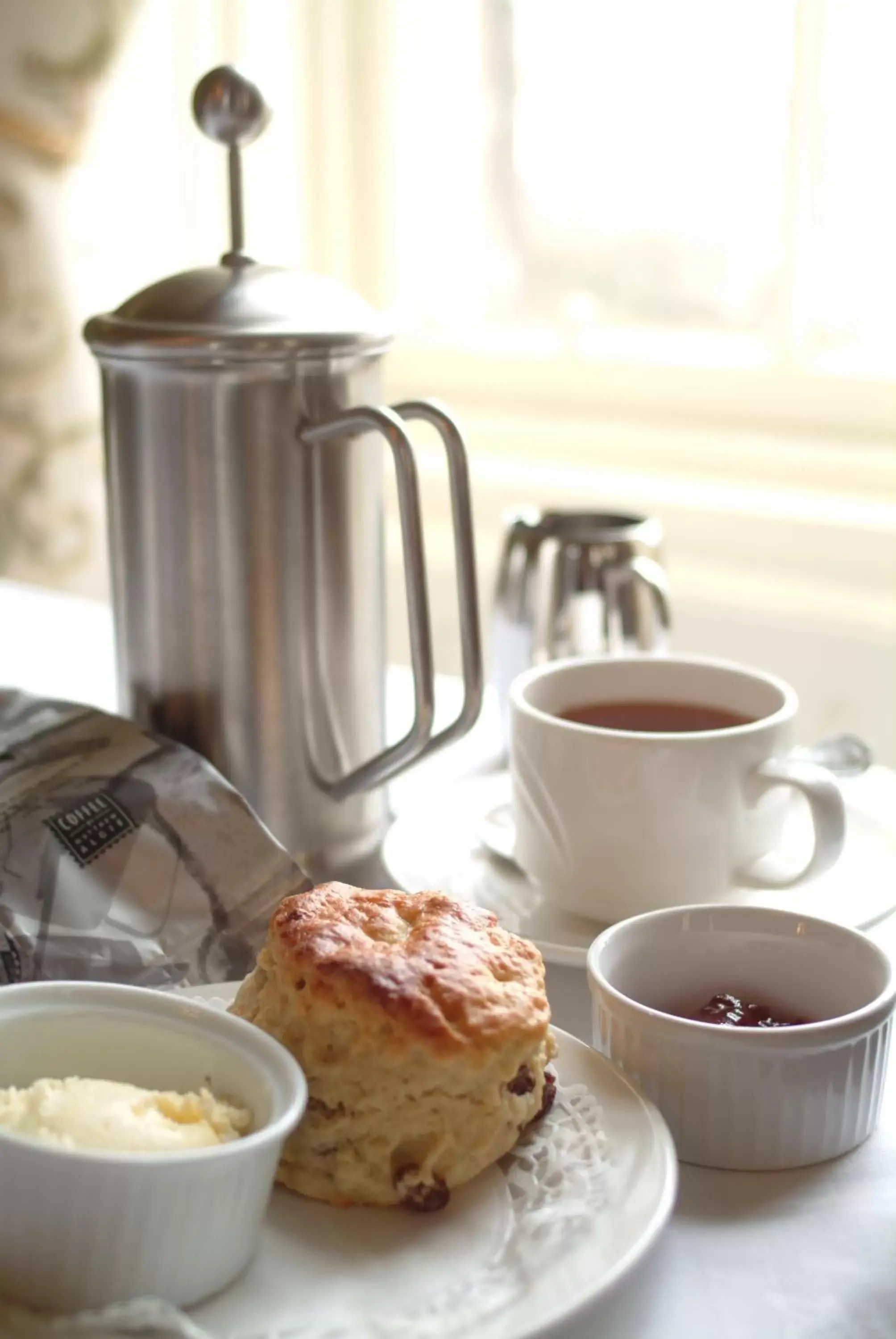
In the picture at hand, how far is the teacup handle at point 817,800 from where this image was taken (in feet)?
2.19

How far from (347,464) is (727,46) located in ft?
4.06

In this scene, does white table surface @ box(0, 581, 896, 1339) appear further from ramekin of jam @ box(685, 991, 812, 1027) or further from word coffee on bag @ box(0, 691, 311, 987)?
word coffee on bag @ box(0, 691, 311, 987)

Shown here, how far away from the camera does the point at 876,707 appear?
5.58ft

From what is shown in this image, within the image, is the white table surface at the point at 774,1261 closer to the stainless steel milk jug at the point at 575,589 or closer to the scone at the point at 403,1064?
the scone at the point at 403,1064

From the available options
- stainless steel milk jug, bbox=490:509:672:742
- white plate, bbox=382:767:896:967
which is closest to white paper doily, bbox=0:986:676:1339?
white plate, bbox=382:767:896:967

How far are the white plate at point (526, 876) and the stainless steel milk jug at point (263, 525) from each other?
46mm

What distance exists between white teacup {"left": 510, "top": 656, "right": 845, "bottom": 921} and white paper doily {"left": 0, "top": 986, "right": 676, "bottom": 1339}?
177 millimetres

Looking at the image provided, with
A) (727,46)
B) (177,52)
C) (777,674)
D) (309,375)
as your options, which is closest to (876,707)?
(777,674)

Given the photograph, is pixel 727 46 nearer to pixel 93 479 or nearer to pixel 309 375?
pixel 93 479

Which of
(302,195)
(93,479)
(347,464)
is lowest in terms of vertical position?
(93,479)

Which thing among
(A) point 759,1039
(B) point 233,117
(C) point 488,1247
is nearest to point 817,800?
(A) point 759,1039

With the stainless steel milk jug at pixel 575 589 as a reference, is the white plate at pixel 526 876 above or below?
below

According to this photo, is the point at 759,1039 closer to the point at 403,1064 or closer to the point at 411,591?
the point at 403,1064

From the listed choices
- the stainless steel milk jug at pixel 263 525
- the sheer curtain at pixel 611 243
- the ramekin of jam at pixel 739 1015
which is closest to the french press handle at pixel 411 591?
the stainless steel milk jug at pixel 263 525
